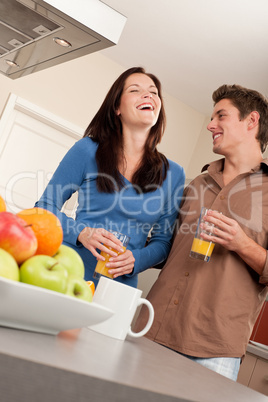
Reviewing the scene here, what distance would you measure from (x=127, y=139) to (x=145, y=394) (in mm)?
1389

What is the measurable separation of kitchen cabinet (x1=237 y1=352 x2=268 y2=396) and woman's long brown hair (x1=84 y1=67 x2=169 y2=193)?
1.21 meters

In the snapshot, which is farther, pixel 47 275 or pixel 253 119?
pixel 253 119

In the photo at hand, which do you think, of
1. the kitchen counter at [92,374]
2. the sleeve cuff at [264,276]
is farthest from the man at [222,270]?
the kitchen counter at [92,374]

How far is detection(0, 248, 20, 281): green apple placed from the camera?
55cm

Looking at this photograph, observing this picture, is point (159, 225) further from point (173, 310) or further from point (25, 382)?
point (25, 382)

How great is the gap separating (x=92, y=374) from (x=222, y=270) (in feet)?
3.75

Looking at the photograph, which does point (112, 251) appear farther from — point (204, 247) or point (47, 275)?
point (47, 275)

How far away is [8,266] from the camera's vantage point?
1.83 feet

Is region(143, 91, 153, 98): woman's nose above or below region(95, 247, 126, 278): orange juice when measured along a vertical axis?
above

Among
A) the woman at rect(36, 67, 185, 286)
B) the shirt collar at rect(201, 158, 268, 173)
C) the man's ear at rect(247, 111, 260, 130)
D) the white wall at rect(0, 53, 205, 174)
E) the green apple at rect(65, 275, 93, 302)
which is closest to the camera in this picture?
the green apple at rect(65, 275, 93, 302)

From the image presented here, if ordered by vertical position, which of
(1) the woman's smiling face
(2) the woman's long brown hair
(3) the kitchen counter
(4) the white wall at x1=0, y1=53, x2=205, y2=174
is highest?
(4) the white wall at x1=0, y1=53, x2=205, y2=174

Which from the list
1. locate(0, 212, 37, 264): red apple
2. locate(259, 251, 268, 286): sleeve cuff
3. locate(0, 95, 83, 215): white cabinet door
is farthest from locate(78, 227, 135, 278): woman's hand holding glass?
locate(0, 95, 83, 215): white cabinet door

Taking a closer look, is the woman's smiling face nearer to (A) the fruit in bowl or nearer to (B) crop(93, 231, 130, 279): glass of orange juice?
(B) crop(93, 231, 130, 279): glass of orange juice

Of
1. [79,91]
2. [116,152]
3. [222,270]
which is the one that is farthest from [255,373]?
[79,91]
